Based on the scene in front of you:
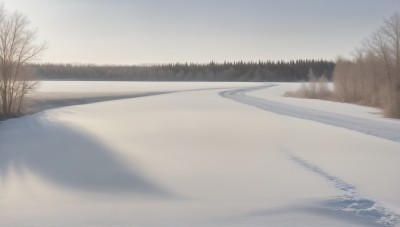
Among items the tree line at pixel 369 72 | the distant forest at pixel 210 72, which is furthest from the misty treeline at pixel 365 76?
the distant forest at pixel 210 72

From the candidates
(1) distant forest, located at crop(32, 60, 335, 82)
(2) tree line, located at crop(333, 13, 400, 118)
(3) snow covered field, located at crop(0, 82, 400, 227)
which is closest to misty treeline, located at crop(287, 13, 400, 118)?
(2) tree line, located at crop(333, 13, 400, 118)

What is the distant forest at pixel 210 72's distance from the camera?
126812 millimetres

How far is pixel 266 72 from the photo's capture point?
128m

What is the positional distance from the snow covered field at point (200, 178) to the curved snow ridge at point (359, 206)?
16 mm

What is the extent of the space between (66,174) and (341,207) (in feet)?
19.6

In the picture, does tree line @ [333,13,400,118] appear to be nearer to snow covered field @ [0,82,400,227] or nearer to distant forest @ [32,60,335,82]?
snow covered field @ [0,82,400,227]

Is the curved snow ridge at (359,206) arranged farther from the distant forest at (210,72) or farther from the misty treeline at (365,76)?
the distant forest at (210,72)

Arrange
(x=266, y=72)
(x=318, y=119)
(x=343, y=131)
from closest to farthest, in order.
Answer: (x=343, y=131)
(x=318, y=119)
(x=266, y=72)

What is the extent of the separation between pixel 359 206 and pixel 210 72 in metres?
125

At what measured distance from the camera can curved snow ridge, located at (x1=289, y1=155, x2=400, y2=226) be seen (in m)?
6.64

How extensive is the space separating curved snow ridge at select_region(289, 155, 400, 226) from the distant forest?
382ft

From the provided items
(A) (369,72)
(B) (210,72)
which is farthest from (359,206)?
(B) (210,72)

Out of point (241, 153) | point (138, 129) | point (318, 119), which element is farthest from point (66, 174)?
point (318, 119)

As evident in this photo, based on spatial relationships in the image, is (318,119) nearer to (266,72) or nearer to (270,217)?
(270,217)
